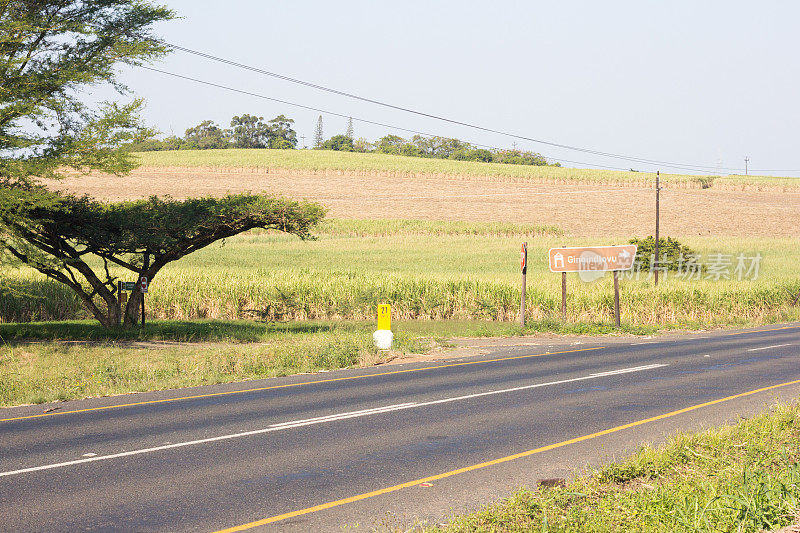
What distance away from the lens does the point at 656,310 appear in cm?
3127

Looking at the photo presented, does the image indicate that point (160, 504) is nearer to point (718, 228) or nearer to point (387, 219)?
point (387, 219)

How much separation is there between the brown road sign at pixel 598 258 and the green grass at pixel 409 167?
81.3 meters

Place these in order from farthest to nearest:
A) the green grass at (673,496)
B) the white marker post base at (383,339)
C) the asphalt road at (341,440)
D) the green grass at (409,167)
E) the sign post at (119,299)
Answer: the green grass at (409,167) → the sign post at (119,299) → the white marker post base at (383,339) → the asphalt road at (341,440) → the green grass at (673,496)

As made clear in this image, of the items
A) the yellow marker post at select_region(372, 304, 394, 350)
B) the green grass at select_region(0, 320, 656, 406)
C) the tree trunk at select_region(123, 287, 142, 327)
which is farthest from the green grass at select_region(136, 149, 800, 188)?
the yellow marker post at select_region(372, 304, 394, 350)

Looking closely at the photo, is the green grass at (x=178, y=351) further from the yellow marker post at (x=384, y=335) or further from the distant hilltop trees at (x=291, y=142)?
the distant hilltop trees at (x=291, y=142)

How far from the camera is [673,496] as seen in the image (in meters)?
6.77

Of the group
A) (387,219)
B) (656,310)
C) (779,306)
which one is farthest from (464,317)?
(387,219)

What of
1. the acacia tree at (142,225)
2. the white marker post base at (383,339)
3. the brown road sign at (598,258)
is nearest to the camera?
the white marker post base at (383,339)

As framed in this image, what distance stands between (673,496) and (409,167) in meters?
106

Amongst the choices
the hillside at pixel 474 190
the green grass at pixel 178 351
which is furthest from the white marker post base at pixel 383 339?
the hillside at pixel 474 190

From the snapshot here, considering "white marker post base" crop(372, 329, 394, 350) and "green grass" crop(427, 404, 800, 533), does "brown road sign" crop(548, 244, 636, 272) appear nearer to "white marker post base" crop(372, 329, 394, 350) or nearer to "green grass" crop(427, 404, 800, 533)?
"white marker post base" crop(372, 329, 394, 350)

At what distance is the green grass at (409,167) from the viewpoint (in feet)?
352

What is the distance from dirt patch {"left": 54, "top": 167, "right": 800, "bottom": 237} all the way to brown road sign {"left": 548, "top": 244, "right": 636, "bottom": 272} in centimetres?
4529

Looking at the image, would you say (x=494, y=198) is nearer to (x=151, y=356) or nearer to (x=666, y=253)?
(x=666, y=253)
